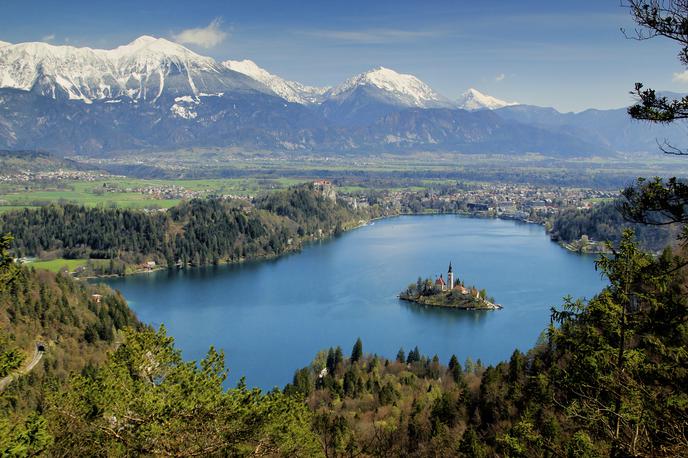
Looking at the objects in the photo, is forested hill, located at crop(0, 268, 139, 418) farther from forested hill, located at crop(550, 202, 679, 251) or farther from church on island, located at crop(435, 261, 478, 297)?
forested hill, located at crop(550, 202, 679, 251)

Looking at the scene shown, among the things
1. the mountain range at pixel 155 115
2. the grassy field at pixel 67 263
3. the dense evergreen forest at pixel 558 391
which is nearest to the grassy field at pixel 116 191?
the grassy field at pixel 67 263

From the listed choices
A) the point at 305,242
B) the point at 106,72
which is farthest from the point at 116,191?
the point at 106,72

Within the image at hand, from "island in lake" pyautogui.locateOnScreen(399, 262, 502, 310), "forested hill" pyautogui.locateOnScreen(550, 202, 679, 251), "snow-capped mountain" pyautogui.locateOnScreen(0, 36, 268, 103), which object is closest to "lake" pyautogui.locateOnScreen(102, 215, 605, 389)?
"island in lake" pyautogui.locateOnScreen(399, 262, 502, 310)

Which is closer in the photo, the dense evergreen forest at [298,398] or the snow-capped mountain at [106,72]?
the dense evergreen forest at [298,398]

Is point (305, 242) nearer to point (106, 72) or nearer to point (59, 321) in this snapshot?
point (59, 321)

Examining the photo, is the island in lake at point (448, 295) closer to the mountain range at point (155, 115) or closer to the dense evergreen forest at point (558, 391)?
the dense evergreen forest at point (558, 391)

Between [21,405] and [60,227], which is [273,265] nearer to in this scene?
[60,227]
